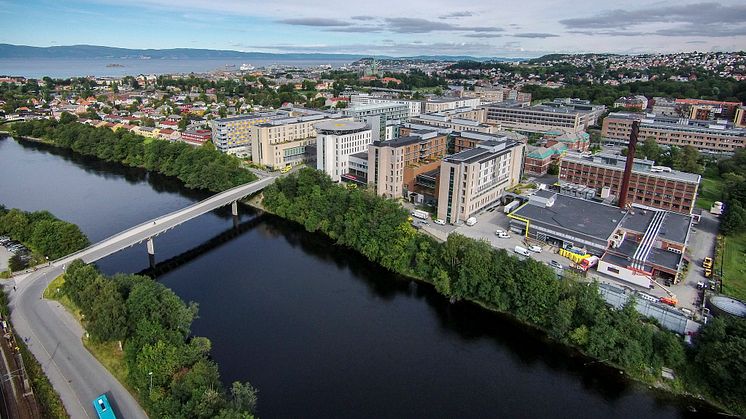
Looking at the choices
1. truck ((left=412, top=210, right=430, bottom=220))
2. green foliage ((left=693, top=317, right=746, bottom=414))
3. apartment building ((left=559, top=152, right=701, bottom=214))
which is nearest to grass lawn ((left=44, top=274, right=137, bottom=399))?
truck ((left=412, top=210, right=430, bottom=220))

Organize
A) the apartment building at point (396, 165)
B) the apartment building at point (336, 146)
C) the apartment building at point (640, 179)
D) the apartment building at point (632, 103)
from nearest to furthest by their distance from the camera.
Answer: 1. the apartment building at point (640, 179)
2. the apartment building at point (396, 165)
3. the apartment building at point (336, 146)
4. the apartment building at point (632, 103)

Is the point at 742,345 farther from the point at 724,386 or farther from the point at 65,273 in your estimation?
the point at 65,273

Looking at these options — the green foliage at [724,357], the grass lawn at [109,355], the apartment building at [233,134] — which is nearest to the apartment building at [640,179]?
the green foliage at [724,357]

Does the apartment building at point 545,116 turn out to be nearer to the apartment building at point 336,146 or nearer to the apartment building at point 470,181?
the apartment building at point 336,146

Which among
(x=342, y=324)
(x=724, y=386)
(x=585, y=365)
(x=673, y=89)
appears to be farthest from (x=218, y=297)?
(x=673, y=89)

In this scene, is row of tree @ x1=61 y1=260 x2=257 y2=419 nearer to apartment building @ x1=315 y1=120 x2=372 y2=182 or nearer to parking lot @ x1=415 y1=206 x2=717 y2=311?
parking lot @ x1=415 y1=206 x2=717 y2=311

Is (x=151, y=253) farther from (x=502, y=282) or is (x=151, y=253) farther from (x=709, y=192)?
(x=709, y=192)
